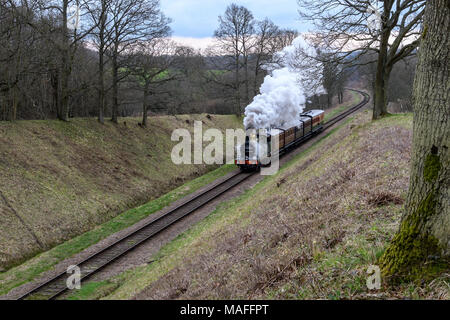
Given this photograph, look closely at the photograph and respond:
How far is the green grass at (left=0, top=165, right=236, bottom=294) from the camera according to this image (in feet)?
40.0

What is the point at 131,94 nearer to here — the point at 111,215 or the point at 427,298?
the point at 111,215

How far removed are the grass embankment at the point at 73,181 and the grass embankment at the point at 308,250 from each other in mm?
5017

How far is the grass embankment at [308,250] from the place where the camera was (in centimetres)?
536

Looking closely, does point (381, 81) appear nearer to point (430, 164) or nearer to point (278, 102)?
point (278, 102)

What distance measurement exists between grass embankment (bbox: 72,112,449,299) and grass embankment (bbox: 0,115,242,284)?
502 cm

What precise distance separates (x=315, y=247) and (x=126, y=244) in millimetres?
9931

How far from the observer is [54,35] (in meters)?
22.5

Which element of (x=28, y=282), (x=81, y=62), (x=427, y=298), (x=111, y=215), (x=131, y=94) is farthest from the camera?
(x=131, y=94)

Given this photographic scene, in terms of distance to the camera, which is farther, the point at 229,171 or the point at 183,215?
the point at 229,171

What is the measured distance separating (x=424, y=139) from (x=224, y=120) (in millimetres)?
→ 37096

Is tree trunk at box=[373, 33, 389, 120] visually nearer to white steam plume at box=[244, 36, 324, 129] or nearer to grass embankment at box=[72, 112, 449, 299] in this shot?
white steam plume at box=[244, 36, 324, 129]

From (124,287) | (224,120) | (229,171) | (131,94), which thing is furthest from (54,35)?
(224,120)

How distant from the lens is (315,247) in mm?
6496
